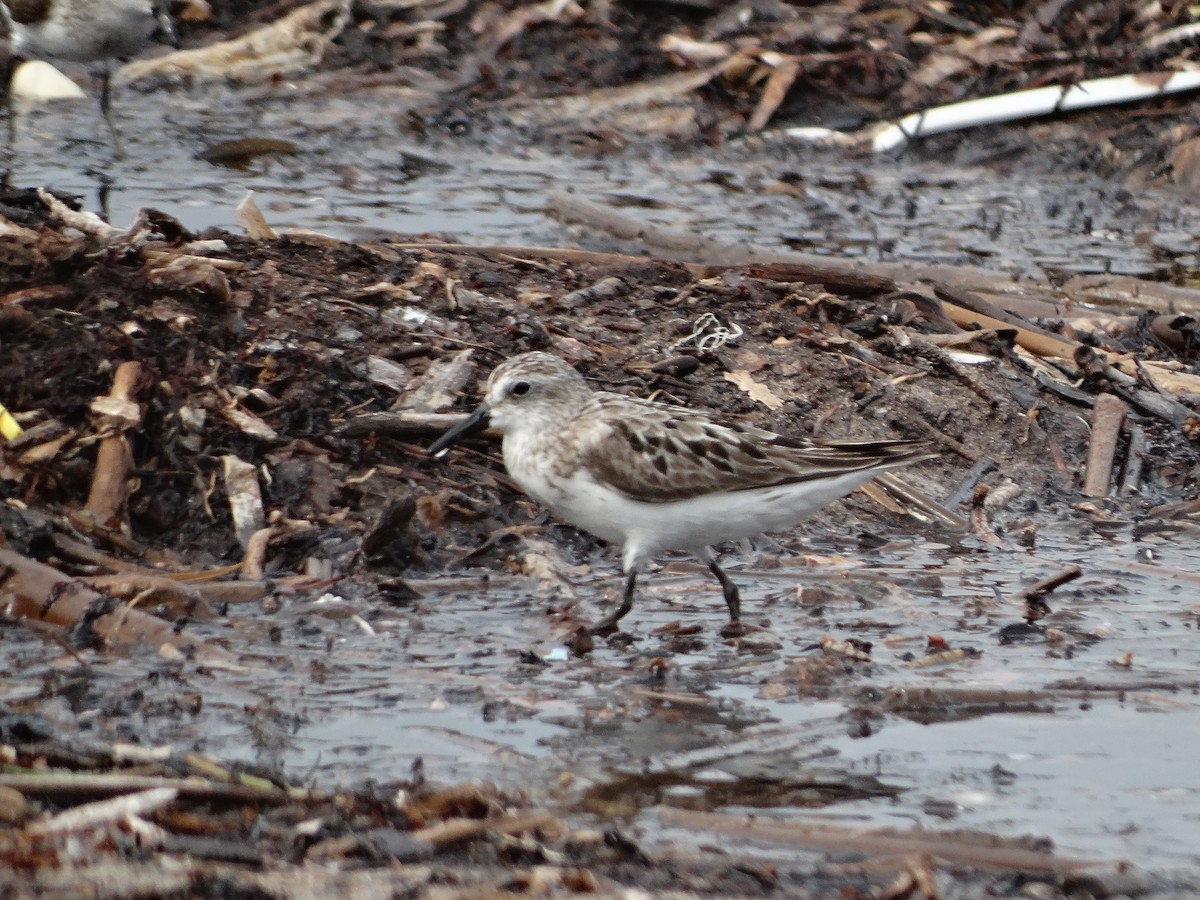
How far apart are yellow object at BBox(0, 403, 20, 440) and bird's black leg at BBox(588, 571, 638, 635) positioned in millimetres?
2292

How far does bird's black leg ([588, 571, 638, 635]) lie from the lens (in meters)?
5.73

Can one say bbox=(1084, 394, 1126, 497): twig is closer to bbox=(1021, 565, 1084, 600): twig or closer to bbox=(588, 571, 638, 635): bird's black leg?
bbox=(1021, 565, 1084, 600): twig

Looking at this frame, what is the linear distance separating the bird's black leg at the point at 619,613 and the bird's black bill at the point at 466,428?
914mm

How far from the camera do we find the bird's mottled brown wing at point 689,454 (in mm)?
6000

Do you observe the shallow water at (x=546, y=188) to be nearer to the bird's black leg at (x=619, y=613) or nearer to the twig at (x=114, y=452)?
the twig at (x=114, y=452)

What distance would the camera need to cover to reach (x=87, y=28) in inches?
508

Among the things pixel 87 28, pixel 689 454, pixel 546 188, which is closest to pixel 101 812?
pixel 689 454

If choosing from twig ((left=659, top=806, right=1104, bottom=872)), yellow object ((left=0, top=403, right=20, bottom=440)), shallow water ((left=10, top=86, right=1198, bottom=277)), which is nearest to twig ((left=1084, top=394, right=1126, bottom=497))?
shallow water ((left=10, top=86, right=1198, bottom=277))

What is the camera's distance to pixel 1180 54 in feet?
43.8

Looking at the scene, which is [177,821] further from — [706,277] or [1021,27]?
[1021,27]

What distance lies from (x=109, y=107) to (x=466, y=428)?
812 cm

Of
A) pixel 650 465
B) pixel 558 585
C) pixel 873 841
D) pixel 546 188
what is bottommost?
pixel 558 585

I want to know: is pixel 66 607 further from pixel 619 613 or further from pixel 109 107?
pixel 109 107

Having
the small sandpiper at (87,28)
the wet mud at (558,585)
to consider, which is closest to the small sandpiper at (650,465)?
the wet mud at (558,585)
